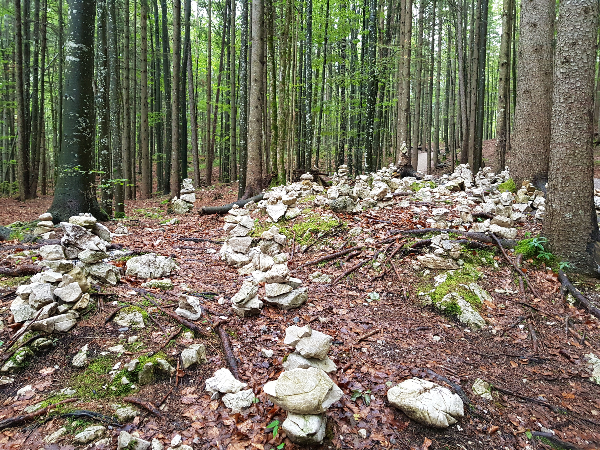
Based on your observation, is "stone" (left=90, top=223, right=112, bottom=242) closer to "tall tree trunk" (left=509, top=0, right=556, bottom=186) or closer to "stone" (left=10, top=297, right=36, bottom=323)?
"stone" (left=10, top=297, right=36, bottom=323)

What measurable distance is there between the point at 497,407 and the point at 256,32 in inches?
355

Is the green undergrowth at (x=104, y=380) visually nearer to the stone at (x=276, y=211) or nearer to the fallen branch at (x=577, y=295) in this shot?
the stone at (x=276, y=211)

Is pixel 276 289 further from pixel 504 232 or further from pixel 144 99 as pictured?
pixel 144 99

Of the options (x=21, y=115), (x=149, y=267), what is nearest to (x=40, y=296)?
(x=149, y=267)

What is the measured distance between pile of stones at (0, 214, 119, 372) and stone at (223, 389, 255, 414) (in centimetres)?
139

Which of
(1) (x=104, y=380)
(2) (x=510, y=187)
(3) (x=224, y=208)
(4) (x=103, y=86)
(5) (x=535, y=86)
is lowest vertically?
(1) (x=104, y=380)

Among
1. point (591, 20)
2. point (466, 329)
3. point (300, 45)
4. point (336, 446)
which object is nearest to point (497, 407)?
point (466, 329)

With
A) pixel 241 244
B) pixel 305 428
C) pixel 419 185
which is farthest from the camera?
pixel 419 185

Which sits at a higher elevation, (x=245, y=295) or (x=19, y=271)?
(x=19, y=271)

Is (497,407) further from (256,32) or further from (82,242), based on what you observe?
(256,32)

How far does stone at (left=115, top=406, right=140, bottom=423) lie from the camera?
6.51ft

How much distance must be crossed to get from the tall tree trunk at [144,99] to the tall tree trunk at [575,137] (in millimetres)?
11967

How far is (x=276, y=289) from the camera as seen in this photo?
355 centimetres

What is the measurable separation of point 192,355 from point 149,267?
1.85 meters
